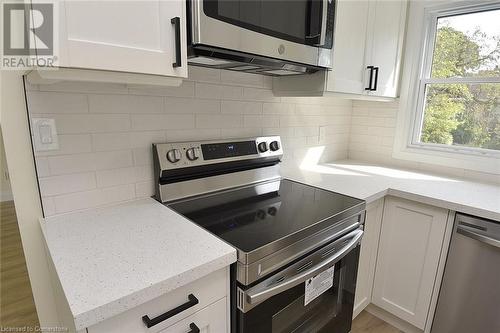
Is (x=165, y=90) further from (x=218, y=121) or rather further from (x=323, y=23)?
(x=323, y=23)

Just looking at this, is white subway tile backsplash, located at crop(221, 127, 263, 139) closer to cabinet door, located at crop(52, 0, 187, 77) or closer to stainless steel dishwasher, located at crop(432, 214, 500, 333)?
cabinet door, located at crop(52, 0, 187, 77)

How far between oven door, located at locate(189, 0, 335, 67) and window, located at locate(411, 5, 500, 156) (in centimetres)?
111

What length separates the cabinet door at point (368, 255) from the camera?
5.15ft

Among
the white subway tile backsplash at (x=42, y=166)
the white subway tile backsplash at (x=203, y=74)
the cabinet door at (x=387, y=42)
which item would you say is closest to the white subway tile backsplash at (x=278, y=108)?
the white subway tile backsplash at (x=203, y=74)

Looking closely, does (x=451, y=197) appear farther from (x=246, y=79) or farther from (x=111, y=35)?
(x=111, y=35)

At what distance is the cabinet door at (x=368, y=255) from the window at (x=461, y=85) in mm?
813

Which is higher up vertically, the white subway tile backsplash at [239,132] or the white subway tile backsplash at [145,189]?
the white subway tile backsplash at [239,132]

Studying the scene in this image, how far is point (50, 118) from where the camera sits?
Result: 3.25 ft

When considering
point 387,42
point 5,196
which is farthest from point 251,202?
point 5,196

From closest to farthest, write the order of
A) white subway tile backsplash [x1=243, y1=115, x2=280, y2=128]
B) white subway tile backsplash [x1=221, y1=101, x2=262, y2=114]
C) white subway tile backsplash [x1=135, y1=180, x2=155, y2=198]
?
white subway tile backsplash [x1=135, y1=180, x2=155, y2=198], white subway tile backsplash [x1=221, y1=101, x2=262, y2=114], white subway tile backsplash [x1=243, y1=115, x2=280, y2=128]

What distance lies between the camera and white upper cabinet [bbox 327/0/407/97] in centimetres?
142

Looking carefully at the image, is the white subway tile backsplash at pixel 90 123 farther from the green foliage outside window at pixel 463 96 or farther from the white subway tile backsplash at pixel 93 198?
the green foliage outside window at pixel 463 96

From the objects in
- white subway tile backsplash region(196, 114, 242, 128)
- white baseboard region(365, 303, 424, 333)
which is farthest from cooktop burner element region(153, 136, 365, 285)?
white baseboard region(365, 303, 424, 333)

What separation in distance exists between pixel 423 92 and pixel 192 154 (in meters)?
1.72
